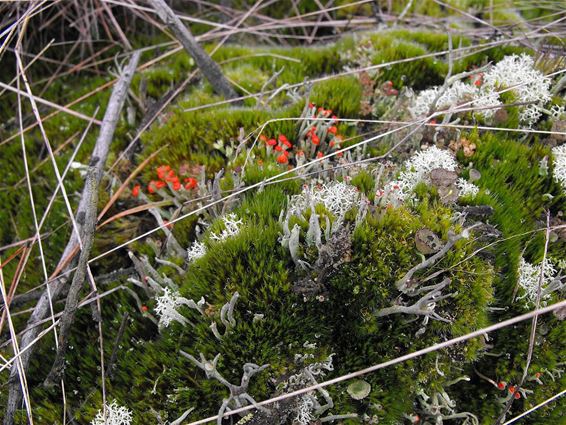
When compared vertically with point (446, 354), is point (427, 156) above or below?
above

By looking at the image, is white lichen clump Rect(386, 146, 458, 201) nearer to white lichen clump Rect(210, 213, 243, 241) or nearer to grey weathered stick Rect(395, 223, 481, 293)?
grey weathered stick Rect(395, 223, 481, 293)

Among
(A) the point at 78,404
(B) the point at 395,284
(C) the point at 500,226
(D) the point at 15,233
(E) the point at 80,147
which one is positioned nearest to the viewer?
(B) the point at 395,284

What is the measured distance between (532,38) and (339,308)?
3103 mm

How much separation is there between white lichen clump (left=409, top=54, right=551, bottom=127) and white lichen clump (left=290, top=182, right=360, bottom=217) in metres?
1.05

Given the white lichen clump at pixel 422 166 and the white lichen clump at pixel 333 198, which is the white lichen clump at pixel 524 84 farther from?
the white lichen clump at pixel 333 198

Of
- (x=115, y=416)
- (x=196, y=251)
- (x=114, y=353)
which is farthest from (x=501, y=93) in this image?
(x=115, y=416)

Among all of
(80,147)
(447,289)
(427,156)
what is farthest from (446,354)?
(80,147)

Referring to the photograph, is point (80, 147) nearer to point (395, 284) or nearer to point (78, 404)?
point (78, 404)

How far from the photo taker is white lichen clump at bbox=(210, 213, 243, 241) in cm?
307

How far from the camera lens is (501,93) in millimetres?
3809

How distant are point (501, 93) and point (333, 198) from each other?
5.68ft

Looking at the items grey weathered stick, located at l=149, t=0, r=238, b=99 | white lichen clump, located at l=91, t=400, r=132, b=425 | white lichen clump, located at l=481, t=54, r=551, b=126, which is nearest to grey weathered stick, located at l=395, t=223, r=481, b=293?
white lichen clump, located at l=481, t=54, r=551, b=126

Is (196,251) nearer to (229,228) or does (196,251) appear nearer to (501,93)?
(229,228)

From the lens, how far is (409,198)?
3.16 m
